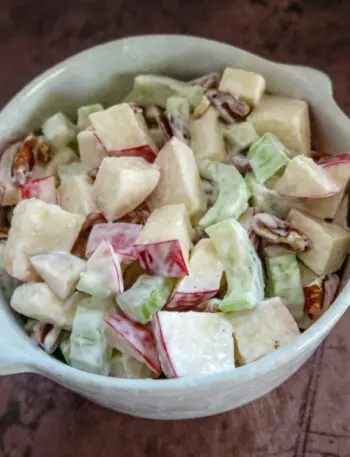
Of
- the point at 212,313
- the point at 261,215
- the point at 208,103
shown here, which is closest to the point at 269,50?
the point at 208,103

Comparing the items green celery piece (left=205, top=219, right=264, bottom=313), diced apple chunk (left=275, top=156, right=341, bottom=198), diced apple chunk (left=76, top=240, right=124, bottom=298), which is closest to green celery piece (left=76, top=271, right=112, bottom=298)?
diced apple chunk (left=76, top=240, right=124, bottom=298)

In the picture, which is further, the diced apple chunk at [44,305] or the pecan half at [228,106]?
the pecan half at [228,106]

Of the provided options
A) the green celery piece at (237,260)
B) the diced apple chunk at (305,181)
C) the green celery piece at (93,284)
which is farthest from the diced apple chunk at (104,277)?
the diced apple chunk at (305,181)

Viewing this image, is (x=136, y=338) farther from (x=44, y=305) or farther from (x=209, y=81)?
(x=209, y=81)

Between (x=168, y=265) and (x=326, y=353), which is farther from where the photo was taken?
(x=326, y=353)

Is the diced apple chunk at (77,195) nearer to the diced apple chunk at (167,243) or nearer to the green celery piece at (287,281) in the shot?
the diced apple chunk at (167,243)

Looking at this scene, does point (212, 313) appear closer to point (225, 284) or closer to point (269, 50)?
point (225, 284)

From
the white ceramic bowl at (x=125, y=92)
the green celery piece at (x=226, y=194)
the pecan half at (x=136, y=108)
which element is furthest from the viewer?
the pecan half at (x=136, y=108)
